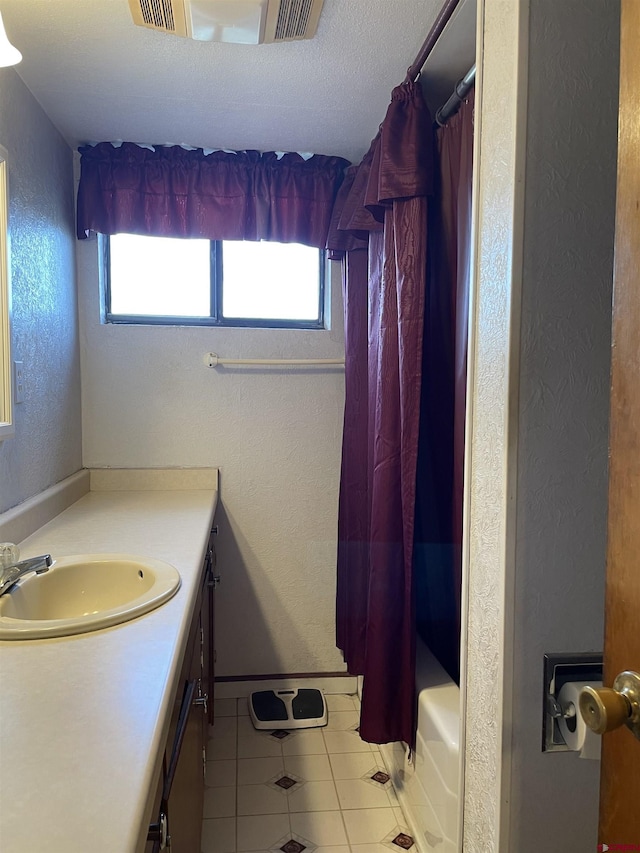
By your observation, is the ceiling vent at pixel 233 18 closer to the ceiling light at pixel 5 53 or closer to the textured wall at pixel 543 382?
the ceiling light at pixel 5 53

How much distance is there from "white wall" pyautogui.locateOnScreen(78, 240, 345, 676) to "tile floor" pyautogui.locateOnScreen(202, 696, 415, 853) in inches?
15.4

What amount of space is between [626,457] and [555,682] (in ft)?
1.72

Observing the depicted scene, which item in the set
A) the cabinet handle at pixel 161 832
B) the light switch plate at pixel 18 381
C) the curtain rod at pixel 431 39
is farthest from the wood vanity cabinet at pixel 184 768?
the curtain rod at pixel 431 39

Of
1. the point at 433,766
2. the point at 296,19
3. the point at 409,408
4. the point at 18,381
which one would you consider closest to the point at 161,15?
the point at 296,19

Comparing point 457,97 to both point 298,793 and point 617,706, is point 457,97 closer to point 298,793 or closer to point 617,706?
point 617,706

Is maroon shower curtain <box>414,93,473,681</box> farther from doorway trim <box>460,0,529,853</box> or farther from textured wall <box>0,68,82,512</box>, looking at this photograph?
Answer: textured wall <box>0,68,82,512</box>

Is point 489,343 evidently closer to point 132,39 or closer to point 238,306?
point 132,39

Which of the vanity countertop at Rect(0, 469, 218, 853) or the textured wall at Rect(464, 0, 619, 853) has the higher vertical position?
the textured wall at Rect(464, 0, 619, 853)

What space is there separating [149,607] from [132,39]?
1.46 metres

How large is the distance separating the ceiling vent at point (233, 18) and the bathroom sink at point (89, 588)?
131cm

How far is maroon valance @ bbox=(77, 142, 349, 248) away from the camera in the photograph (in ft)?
7.54

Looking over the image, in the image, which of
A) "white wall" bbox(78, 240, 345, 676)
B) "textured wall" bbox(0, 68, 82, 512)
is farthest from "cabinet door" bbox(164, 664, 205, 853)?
"white wall" bbox(78, 240, 345, 676)

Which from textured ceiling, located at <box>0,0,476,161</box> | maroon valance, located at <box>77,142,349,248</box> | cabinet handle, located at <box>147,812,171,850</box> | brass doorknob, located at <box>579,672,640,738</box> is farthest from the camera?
maroon valance, located at <box>77,142,349,248</box>

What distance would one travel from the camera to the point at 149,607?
44.9 inches
